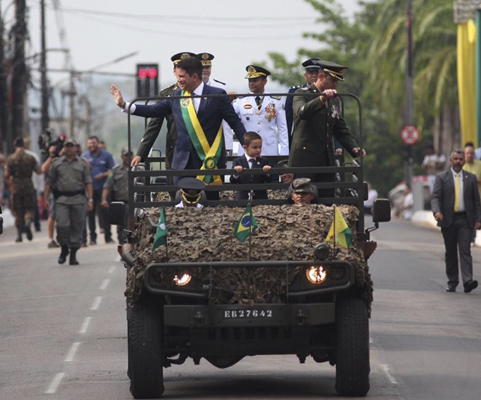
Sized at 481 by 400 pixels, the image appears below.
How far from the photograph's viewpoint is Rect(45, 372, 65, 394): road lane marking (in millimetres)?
11566

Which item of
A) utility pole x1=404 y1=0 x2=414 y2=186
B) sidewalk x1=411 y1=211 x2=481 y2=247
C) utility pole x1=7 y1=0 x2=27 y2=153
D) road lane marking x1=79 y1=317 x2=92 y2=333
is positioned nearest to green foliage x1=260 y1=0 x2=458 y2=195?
utility pole x1=404 y1=0 x2=414 y2=186

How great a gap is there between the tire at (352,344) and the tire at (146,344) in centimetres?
125

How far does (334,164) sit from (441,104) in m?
42.2

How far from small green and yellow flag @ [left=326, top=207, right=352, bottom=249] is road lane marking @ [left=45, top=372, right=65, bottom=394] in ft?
8.51

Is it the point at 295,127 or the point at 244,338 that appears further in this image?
the point at 295,127

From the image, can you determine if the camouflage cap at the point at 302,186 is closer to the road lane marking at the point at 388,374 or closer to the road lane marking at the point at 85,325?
the road lane marking at the point at 388,374

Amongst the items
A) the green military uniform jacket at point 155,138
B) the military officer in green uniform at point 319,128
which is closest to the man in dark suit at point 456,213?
the green military uniform jacket at point 155,138

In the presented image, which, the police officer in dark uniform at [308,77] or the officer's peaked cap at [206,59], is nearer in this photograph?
the police officer in dark uniform at [308,77]

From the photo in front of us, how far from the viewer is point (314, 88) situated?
1206cm

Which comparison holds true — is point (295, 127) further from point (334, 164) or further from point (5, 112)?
point (5, 112)

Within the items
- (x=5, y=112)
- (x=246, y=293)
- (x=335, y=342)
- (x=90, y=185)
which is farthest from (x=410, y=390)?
(x=5, y=112)

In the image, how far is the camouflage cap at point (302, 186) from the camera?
1130 centimetres

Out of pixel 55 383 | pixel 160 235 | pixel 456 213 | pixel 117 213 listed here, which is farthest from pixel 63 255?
pixel 160 235

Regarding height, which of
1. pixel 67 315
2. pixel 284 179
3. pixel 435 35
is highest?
pixel 435 35
